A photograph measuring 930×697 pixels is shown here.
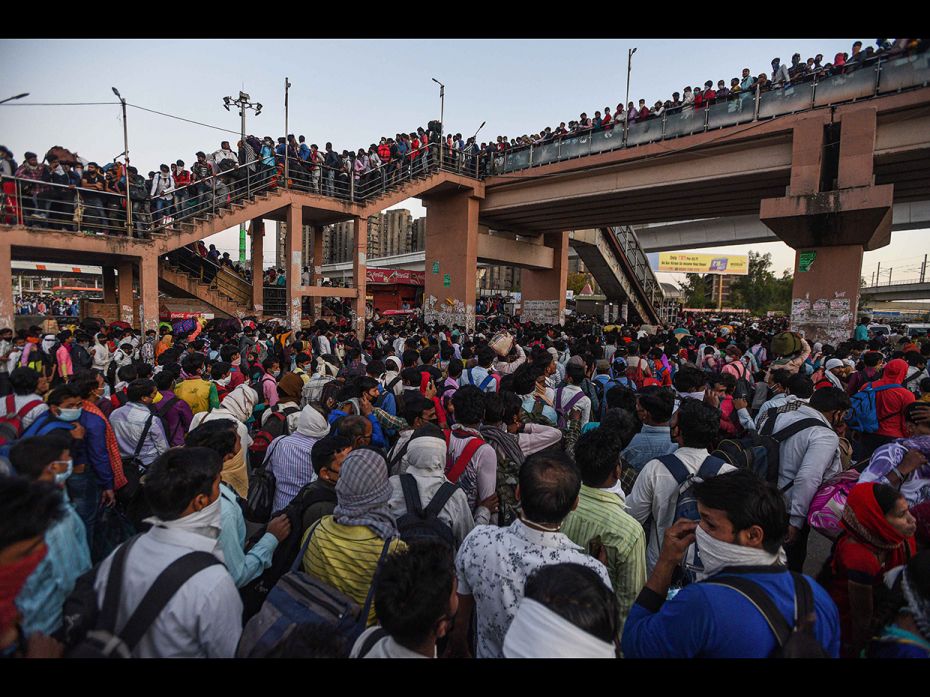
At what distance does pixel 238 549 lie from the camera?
222cm

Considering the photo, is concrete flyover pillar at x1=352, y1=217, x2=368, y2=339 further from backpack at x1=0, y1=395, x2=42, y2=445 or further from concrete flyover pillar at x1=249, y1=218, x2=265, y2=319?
backpack at x1=0, y1=395, x2=42, y2=445

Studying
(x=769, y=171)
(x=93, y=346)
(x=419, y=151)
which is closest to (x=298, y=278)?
(x=419, y=151)

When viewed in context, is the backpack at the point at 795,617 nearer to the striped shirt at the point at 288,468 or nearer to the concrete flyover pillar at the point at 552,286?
the striped shirt at the point at 288,468

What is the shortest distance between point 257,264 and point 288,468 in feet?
50.9

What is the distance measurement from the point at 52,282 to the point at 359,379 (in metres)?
55.0

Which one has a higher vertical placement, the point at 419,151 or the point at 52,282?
the point at 419,151

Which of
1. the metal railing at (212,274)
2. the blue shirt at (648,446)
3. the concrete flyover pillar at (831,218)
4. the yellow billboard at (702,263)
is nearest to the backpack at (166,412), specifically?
the blue shirt at (648,446)

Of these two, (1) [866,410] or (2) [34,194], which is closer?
(1) [866,410]

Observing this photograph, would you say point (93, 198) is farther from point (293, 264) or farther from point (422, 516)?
point (422, 516)

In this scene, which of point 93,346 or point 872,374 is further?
point 93,346

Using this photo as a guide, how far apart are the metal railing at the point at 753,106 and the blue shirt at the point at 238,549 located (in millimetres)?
15792

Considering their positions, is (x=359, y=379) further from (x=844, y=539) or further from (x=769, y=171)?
(x=769, y=171)

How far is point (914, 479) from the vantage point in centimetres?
263

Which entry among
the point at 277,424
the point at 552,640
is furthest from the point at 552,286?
the point at 552,640
